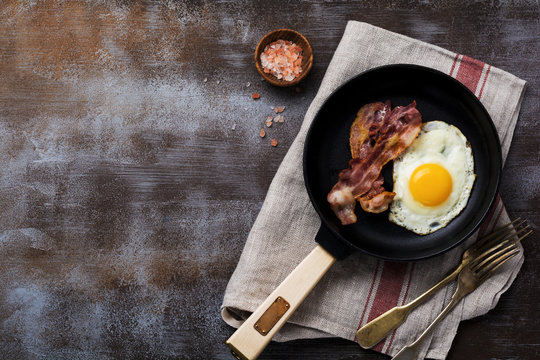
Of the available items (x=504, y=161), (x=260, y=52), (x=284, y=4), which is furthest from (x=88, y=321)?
A: (x=504, y=161)

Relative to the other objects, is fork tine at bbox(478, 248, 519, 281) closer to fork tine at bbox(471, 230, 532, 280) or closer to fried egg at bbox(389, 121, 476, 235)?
fork tine at bbox(471, 230, 532, 280)

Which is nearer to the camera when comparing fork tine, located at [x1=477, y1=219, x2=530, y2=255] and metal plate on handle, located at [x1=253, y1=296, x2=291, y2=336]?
metal plate on handle, located at [x1=253, y1=296, x2=291, y2=336]

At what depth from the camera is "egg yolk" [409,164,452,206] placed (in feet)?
7.08

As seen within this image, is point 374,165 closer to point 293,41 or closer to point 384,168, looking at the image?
point 384,168

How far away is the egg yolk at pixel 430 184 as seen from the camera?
2158 mm

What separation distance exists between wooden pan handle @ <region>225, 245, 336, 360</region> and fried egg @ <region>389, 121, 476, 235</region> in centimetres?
49

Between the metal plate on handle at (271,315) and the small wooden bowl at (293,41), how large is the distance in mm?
1175

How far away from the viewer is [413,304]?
228cm

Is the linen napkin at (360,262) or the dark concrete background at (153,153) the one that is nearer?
the linen napkin at (360,262)

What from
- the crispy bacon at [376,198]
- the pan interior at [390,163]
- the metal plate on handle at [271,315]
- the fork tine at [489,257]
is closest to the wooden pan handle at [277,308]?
the metal plate on handle at [271,315]

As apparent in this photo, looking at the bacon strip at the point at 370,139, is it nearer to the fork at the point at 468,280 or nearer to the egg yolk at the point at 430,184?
the egg yolk at the point at 430,184

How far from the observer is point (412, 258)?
7.10 feet

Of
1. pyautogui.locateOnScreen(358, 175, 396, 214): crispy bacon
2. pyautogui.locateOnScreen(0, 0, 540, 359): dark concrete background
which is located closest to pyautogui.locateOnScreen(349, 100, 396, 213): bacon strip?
pyautogui.locateOnScreen(358, 175, 396, 214): crispy bacon

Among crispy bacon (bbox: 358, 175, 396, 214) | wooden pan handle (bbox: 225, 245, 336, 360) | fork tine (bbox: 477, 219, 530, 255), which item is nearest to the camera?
wooden pan handle (bbox: 225, 245, 336, 360)
